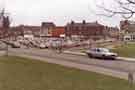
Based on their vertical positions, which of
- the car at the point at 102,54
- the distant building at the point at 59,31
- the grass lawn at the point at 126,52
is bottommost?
the grass lawn at the point at 126,52

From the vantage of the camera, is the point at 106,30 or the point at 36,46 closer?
the point at 36,46

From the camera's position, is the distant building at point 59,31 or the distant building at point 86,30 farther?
the distant building at point 59,31

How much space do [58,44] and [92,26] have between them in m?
63.4

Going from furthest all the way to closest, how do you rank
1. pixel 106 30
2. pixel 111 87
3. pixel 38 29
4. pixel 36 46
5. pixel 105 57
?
pixel 38 29, pixel 106 30, pixel 36 46, pixel 105 57, pixel 111 87

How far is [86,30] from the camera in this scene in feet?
408

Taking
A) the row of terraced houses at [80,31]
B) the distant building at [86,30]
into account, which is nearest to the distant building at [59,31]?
the row of terraced houses at [80,31]

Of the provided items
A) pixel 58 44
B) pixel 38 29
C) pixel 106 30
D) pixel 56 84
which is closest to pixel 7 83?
pixel 56 84

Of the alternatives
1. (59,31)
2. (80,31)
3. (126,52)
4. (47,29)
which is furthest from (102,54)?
(47,29)

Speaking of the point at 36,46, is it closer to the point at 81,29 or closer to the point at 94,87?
the point at 81,29

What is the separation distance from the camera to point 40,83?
14586 mm

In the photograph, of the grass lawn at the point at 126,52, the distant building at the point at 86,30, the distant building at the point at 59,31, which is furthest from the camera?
the distant building at the point at 59,31

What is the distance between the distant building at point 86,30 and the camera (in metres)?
118

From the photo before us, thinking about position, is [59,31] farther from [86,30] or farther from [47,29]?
[47,29]

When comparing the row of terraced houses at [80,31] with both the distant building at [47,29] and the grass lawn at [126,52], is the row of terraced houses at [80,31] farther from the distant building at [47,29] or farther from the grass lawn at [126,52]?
the grass lawn at [126,52]
